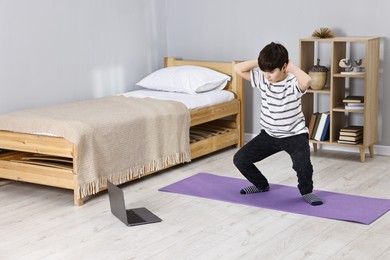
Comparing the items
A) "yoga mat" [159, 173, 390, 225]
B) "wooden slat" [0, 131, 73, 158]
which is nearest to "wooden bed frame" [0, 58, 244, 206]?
"wooden slat" [0, 131, 73, 158]

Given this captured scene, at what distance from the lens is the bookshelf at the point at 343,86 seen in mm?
4254

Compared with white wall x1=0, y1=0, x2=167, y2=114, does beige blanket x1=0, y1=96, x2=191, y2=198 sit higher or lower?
lower

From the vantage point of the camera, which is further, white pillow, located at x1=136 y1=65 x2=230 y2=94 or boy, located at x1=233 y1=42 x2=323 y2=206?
white pillow, located at x1=136 y1=65 x2=230 y2=94

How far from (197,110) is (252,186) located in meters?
0.86

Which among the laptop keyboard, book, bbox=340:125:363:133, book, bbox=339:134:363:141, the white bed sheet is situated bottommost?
the laptop keyboard

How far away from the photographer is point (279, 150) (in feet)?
11.4

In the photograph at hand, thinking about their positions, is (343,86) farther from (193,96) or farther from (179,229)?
(179,229)

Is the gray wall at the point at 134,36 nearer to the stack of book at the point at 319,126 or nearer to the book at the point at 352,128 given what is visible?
the book at the point at 352,128

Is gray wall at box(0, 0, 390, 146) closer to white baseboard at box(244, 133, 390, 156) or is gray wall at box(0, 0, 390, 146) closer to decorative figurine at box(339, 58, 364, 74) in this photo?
white baseboard at box(244, 133, 390, 156)

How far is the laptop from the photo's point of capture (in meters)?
3.14

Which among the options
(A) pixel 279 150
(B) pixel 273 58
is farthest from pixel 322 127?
(B) pixel 273 58

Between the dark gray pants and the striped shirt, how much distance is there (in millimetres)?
42

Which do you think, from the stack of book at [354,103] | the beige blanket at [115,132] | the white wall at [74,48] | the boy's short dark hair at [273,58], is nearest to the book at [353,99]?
the stack of book at [354,103]

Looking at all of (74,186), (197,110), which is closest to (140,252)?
(74,186)
